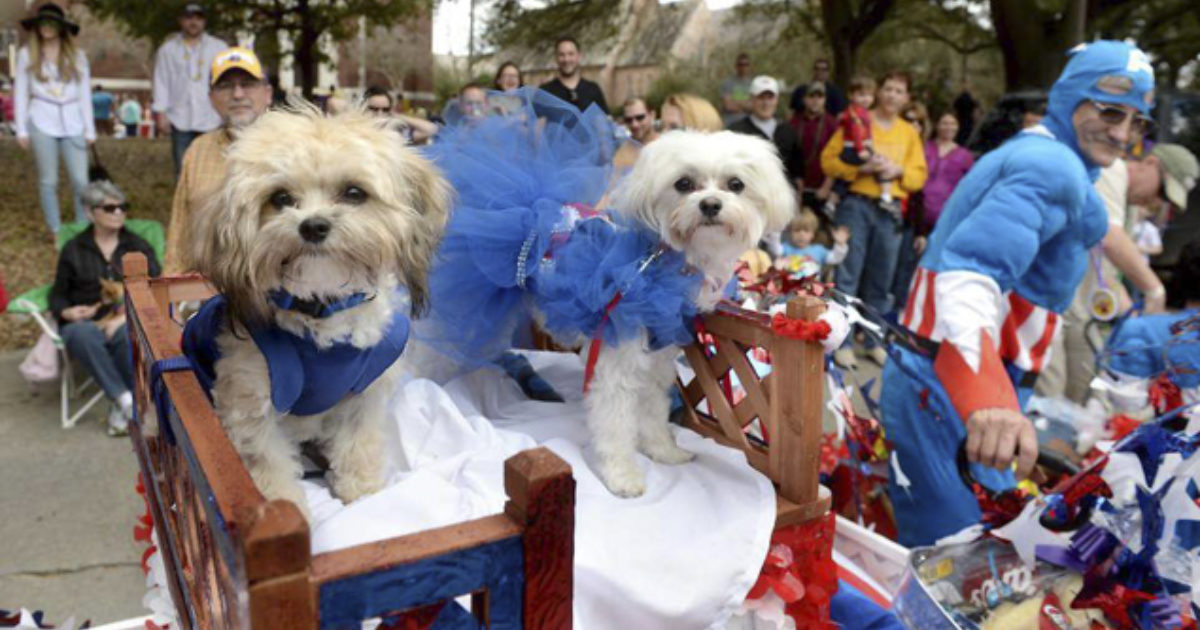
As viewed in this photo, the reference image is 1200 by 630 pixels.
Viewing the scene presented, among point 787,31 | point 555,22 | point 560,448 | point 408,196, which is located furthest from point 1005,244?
point 787,31

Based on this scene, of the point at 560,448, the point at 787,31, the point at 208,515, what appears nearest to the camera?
the point at 208,515

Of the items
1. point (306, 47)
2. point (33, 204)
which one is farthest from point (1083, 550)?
point (306, 47)

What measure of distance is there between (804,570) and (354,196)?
1238mm

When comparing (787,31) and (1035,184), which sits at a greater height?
(787,31)

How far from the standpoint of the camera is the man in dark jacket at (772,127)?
668 cm

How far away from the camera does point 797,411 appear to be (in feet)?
5.85

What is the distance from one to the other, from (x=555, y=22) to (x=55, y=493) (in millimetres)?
Answer: 13174

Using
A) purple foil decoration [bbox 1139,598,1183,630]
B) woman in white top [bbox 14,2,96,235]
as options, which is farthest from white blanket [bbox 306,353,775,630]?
woman in white top [bbox 14,2,96,235]

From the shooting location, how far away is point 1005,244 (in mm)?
2416

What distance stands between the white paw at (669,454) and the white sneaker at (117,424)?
355cm

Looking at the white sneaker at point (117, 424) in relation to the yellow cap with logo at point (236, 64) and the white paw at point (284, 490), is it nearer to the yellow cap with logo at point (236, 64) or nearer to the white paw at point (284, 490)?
the yellow cap with logo at point (236, 64)

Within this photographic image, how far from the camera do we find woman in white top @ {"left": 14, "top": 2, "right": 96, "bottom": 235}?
21.7 feet

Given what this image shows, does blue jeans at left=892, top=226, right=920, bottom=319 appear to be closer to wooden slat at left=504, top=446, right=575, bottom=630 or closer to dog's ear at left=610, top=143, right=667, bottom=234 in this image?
dog's ear at left=610, top=143, right=667, bottom=234

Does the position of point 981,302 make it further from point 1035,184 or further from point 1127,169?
point 1127,169
